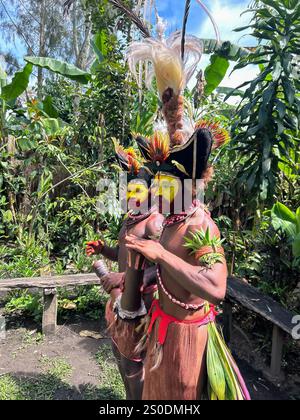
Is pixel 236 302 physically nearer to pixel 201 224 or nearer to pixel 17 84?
pixel 201 224

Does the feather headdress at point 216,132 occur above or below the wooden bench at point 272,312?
above

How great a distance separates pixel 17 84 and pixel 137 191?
4.63m

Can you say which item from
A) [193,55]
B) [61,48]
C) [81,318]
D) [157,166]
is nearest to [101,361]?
[81,318]

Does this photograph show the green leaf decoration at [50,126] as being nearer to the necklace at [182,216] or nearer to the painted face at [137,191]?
the painted face at [137,191]

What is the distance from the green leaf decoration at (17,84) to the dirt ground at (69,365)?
11.8 ft

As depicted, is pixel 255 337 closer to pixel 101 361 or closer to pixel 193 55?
pixel 101 361

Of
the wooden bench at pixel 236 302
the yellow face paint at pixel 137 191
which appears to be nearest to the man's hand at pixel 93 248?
the yellow face paint at pixel 137 191

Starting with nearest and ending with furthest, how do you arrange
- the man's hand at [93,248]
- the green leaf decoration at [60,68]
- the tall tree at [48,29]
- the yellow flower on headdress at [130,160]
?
the yellow flower on headdress at [130,160] → the man's hand at [93,248] → the green leaf decoration at [60,68] → the tall tree at [48,29]

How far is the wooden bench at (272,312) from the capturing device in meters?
2.69

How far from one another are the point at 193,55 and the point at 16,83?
4655 mm

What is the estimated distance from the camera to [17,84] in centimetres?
551

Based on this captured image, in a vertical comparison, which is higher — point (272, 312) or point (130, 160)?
point (130, 160)

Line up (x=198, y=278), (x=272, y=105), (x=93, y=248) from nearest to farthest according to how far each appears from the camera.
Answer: (x=198, y=278), (x=93, y=248), (x=272, y=105)

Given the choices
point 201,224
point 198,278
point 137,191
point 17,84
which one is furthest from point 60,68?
point 198,278
